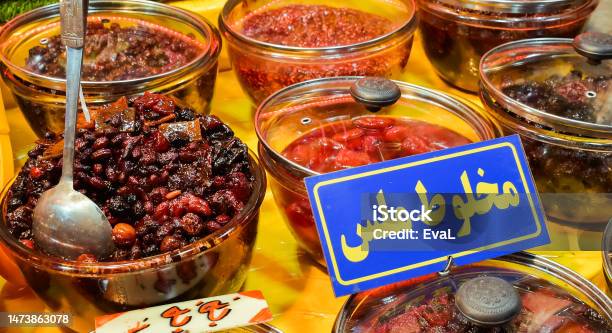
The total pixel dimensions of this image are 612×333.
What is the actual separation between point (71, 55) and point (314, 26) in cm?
101

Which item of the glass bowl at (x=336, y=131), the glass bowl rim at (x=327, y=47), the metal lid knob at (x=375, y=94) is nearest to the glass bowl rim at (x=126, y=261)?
the glass bowl at (x=336, y=131)

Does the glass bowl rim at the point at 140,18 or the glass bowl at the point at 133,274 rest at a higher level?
the glass bowl rim at the point at 140,18

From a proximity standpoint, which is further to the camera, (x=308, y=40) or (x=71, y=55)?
(x=308, y=40)

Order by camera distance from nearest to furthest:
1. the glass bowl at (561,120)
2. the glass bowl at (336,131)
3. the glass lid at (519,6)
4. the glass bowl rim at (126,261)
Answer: the glass bowl rim at (126,261) < the glass bowl at (336,131) < the glass bowl at (561,120) < the glass lid at (519,6)

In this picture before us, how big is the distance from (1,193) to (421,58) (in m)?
1.67

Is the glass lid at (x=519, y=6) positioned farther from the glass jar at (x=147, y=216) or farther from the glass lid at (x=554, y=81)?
the glass jar at (x=147, y=216)

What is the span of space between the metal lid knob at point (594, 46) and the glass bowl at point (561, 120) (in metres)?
0.03

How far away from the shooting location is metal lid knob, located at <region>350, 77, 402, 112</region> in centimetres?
147

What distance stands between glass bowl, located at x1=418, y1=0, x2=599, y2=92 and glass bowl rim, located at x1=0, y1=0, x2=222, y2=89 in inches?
29.9

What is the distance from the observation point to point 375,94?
1.47 meters

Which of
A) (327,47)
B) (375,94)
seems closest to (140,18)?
(327,47)

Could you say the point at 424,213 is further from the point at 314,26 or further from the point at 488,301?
the point at 314,26

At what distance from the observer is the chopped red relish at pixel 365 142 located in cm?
141

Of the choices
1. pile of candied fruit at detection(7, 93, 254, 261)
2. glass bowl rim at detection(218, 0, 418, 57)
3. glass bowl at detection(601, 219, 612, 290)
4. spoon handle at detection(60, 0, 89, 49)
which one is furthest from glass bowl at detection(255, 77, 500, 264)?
spoon handle at detection(60, 0, 89, 49)
